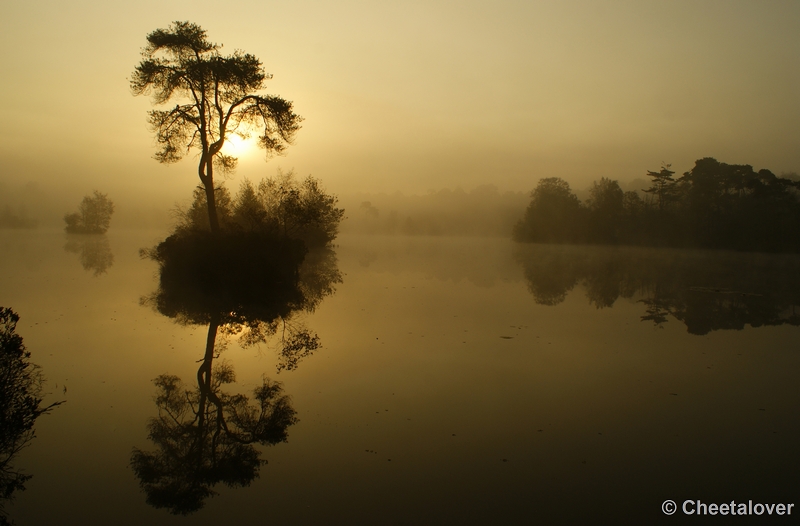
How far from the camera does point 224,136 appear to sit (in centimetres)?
2091

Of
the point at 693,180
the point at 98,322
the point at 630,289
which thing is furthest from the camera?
the point at 693,180

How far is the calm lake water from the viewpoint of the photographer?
14.6ft

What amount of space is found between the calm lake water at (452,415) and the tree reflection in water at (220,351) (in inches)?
7.5

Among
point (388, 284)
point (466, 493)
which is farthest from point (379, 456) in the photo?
point (388, 284)

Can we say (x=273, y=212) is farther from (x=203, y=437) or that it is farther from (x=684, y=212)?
(x=684, y=212)

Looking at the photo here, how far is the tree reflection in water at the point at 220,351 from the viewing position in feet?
16.3

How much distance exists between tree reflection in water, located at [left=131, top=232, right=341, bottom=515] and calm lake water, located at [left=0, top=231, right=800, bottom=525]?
190 mm

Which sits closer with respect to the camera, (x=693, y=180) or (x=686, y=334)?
(x=686, y=334)

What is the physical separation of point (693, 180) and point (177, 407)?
68610 millimetres

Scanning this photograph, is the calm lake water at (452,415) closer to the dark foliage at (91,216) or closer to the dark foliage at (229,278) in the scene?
the dark foliage at (229,278)

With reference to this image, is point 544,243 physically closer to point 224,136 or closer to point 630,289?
point 630,289

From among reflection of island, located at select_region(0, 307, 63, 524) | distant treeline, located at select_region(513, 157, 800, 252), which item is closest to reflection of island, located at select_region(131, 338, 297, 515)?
reflection of island, located at select_region(0, 307, 63, 524)

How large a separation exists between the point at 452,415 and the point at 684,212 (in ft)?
219

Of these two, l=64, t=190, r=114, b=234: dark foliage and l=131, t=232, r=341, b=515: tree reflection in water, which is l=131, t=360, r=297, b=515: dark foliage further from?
l=64, t=190, r=114, b=234: dark foliage
